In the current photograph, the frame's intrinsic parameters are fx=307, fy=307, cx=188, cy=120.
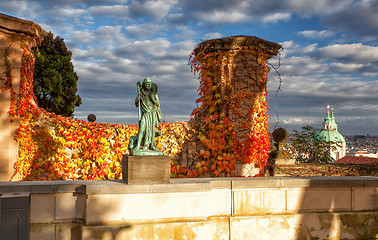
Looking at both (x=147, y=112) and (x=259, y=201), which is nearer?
(x=147, y=112)

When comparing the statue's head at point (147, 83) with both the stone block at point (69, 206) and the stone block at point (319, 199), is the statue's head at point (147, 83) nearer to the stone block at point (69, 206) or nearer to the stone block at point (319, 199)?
the stone block at point (69, 206)

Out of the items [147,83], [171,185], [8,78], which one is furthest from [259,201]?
[8,78]

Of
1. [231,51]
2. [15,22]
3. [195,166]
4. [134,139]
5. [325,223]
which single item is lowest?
[325,223]

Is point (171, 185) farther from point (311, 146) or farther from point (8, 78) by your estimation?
point (311, 146)

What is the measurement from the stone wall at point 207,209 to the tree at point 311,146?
954 centimetres

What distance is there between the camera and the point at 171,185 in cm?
534

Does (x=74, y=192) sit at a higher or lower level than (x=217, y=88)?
lower

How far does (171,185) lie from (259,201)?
1.75 meters

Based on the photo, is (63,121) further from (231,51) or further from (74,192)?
(231,51)

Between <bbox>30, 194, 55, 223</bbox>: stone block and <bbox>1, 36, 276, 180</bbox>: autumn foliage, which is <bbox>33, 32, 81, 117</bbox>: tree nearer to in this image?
<bbox>1, 36, 276, 180</bbox>: autumn foliage

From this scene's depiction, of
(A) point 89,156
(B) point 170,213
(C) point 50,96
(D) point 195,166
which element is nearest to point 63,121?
(A) point 89,156

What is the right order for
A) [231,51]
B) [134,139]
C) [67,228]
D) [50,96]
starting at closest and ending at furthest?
Result: [67,228], [134,139], [231,51], [50,96]

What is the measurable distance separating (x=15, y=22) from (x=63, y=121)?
3206mm

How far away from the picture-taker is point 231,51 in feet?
31.8
